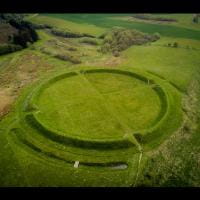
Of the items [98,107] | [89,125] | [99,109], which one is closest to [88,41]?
[98,107]

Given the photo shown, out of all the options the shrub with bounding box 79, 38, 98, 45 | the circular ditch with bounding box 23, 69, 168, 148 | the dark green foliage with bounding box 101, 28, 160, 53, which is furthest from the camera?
the shrub with bounding box 79, 38, 98, 45

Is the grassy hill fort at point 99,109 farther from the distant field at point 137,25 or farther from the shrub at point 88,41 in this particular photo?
the distant field at point 137,25

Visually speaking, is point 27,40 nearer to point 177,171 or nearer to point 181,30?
point 181,30

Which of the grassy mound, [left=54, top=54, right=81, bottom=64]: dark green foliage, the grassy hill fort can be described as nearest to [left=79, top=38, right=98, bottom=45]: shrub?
the grassy hill fort

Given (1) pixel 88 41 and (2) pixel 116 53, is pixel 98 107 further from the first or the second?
(1) pixel 88 41

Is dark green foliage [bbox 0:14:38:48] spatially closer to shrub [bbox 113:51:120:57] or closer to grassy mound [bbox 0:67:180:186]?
grassy mound [bbox 0:67:180:186]

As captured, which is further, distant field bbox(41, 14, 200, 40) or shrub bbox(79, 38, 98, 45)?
distant field bbox(41, 14, 200, 40)

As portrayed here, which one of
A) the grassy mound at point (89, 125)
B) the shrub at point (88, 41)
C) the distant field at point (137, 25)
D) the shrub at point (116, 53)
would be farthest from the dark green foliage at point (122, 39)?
the grassy mound at point (89, 125)
